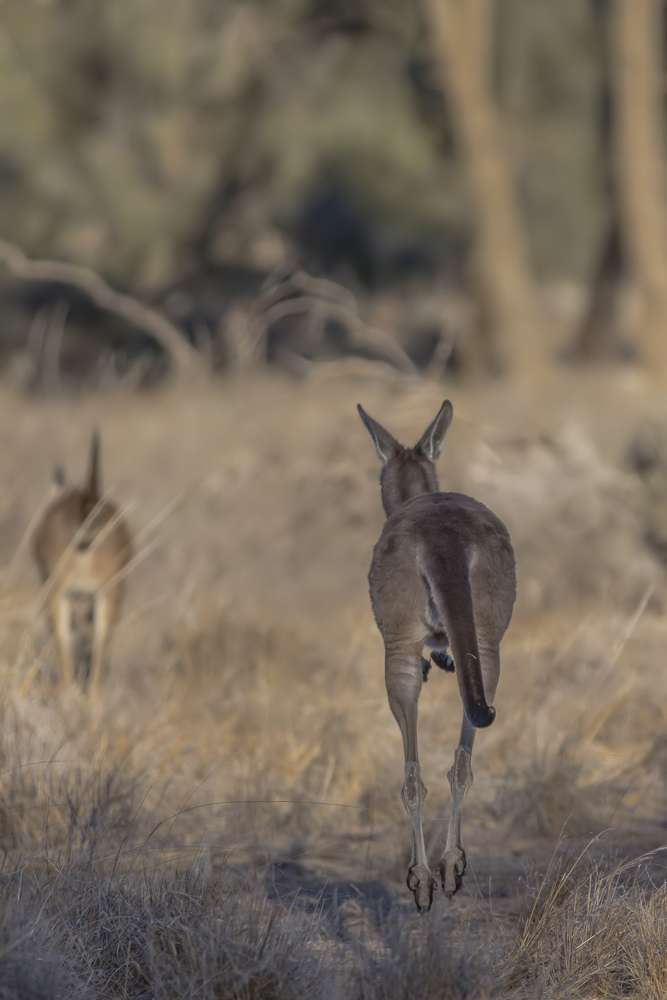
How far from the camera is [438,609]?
2.92 m

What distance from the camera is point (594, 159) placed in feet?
64.4

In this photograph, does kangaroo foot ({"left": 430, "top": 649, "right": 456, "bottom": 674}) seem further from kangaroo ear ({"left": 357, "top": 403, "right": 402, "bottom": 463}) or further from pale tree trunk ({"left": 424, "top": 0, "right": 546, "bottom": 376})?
pale tree trunk ({"left": 424, "top": 0, "right": 546, "bottom": 376})

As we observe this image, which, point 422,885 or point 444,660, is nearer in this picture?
point 422,885

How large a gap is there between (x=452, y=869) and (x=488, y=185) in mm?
12153

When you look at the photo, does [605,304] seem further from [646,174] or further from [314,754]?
[314,754]

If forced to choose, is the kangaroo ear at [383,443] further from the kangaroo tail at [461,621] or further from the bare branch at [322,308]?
the bare branch at [322,308]

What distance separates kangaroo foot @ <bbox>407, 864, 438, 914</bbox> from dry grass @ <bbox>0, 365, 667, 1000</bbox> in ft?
0.79

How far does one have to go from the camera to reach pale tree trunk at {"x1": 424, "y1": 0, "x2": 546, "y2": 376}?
45.2ft

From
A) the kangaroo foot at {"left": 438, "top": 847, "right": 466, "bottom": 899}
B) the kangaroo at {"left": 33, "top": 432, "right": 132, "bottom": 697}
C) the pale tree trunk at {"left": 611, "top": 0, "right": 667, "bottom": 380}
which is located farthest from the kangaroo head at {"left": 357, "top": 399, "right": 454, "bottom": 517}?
the pale tree trunk at {"left": 611, "top": 0, "right": 667, "bottom": 380}

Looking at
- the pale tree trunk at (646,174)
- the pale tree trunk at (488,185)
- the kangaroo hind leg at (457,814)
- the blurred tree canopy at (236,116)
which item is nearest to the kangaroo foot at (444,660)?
the kangaroo hind leg at (457,814)

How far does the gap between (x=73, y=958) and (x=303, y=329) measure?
1667 centimetres

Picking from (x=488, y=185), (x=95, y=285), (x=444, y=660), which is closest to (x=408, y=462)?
(x=444, y=660)

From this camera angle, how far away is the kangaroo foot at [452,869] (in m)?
2.96

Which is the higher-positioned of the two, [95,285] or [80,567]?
[95,285]
